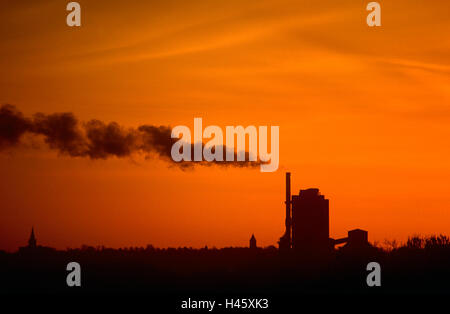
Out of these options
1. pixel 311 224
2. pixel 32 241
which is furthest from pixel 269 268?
pixel 32 241

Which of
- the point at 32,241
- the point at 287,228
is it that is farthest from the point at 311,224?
the point at 32,241

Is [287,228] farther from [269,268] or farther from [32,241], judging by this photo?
[32,241]

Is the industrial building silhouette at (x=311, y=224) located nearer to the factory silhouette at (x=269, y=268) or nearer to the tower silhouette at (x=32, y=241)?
the factory silhouette at (x=269, y=268)

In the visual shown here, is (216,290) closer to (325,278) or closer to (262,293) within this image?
(262,293)

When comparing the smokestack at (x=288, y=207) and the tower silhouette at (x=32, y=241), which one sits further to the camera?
the tower silhouette at (x=32, y=241)

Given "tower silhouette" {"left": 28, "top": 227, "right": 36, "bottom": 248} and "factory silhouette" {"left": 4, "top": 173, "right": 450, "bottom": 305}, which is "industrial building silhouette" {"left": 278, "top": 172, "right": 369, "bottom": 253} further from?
"tower silhouette" {"left": 28, "top": 227, "right": 36, "bottom": 248}

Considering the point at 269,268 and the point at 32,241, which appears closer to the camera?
the point at 269,268

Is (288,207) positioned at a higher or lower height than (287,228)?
higher

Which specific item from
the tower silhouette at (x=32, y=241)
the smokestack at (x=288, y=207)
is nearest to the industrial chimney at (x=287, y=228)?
the smokestack at (x=288, y=207)

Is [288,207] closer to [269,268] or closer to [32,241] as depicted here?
[269,268]

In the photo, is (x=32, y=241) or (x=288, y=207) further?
(x=32, y=241)
